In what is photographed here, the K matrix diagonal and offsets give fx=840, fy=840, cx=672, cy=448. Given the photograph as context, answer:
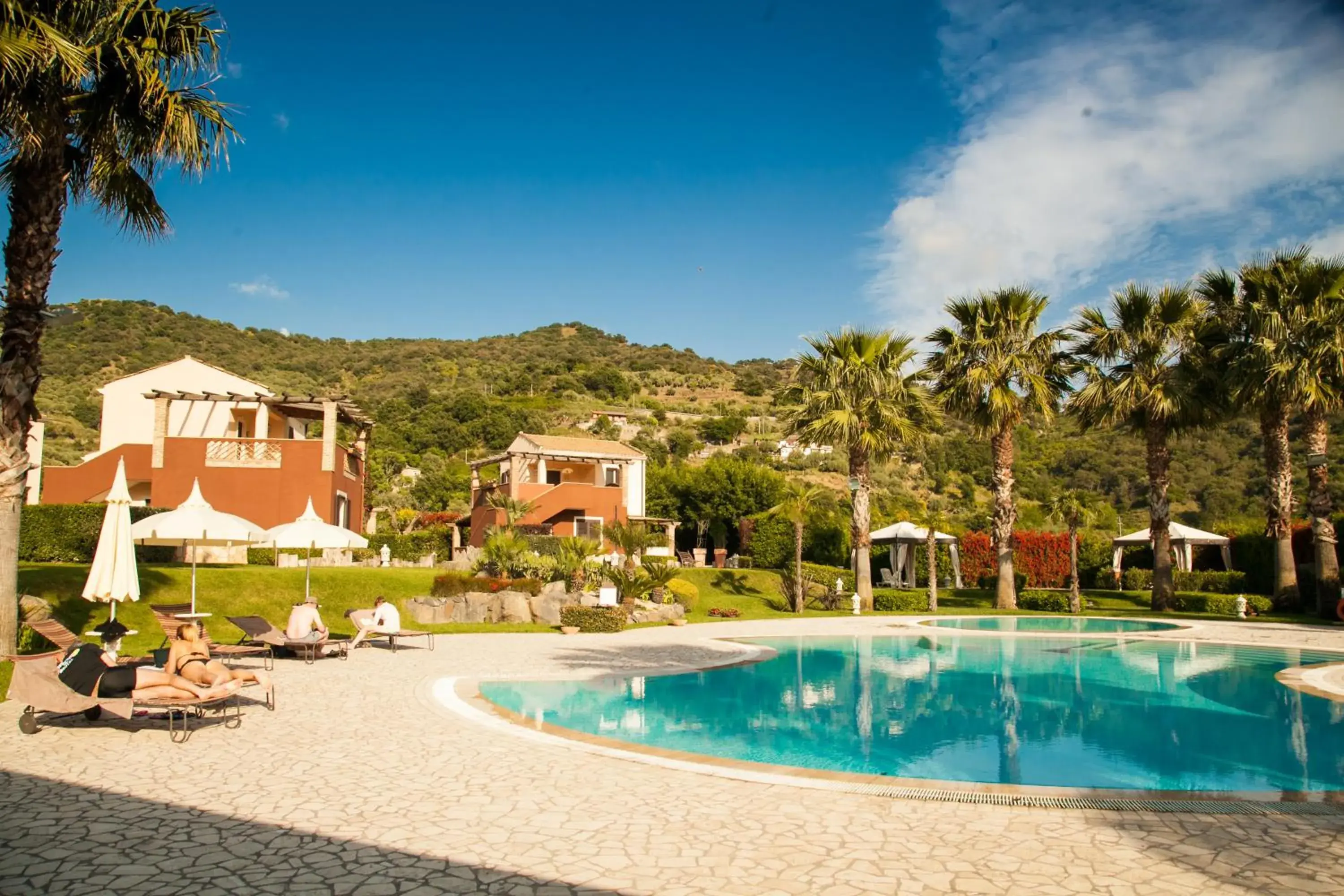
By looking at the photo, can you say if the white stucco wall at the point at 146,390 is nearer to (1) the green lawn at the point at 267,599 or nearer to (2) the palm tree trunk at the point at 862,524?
(1) the green lawn at the point at 267,599

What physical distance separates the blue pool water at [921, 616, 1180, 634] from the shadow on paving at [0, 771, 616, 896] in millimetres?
20822

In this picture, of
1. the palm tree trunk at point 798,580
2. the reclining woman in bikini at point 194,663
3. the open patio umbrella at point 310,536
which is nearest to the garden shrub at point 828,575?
the palm tree trunk at point 798,580

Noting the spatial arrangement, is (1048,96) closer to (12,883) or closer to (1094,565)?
(12,883)

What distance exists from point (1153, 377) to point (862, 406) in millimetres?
9021

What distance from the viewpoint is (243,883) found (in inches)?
178

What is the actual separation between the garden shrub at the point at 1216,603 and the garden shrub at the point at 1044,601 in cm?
326

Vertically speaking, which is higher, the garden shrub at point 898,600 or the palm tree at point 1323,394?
the palm tree at point 1323,394

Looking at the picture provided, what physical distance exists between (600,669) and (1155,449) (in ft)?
69.9

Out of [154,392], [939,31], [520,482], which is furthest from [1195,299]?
[154,392]

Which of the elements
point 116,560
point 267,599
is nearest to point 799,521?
point 267,599

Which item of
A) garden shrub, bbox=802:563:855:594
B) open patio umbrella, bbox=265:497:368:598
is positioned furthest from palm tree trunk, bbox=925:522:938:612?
open patio umbrella, bbox=265:497:368:598

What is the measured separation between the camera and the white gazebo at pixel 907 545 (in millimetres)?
34156

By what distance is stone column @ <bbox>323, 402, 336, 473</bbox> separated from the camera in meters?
28.0

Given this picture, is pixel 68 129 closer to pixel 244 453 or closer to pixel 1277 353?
pixel 244 453
